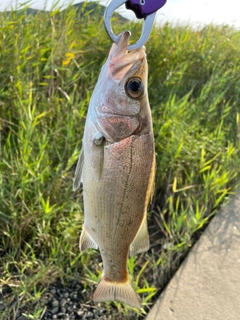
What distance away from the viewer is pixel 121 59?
1001mm

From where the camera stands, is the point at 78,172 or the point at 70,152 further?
the point at 70,152

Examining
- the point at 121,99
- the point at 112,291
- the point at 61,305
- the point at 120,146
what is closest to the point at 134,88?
the point at 121,99

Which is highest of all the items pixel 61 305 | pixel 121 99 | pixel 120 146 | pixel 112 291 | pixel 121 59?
pixel 121 59

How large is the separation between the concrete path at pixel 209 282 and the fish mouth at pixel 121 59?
4.07ft

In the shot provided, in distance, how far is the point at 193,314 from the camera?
186 cm

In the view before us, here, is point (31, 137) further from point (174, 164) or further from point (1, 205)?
point (174, 164)

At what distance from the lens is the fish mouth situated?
986mm

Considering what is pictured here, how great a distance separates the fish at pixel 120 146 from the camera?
3.37 ft

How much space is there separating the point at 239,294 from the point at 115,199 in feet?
3.95

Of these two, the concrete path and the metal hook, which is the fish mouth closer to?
the metal hook

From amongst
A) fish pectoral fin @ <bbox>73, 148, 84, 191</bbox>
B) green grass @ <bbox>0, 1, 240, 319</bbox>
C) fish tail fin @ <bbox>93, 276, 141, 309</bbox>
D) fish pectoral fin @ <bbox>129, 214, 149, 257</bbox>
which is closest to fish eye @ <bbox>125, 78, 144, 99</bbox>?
fish pectoral fin @ <bbox>73, 148, 84, 191</bbox>

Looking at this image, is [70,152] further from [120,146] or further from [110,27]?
[110,27]

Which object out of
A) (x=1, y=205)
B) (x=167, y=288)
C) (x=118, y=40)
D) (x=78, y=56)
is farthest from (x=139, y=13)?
(x=78, y=56)

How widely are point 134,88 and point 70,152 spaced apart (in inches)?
49.4
